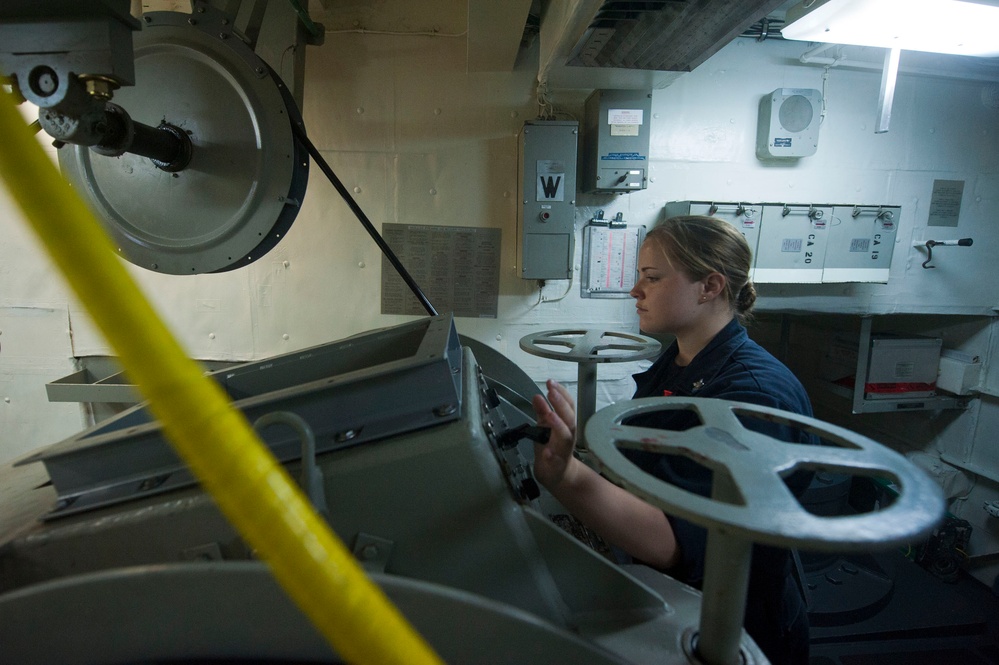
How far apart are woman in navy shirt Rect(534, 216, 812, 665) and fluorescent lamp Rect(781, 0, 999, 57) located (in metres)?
0.82

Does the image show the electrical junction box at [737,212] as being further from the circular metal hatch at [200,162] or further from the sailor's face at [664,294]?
the circular metal hatch at [200,162]

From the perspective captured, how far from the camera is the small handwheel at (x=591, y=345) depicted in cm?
144

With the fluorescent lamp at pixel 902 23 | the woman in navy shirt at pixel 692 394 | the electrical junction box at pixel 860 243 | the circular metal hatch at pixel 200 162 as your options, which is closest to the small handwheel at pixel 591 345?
the woman in navy shirt at pixel 692 394

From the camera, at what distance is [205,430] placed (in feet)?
1.10

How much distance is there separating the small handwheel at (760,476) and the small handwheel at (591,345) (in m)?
0.69

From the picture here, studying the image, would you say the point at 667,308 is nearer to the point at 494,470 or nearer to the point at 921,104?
the point at 494,470

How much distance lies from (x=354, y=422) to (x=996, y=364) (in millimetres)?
3439

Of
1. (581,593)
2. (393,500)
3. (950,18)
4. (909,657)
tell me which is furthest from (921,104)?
(393,500)

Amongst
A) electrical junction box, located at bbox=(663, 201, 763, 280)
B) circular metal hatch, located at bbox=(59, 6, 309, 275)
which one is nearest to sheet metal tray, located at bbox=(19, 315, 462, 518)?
circular metal hatch, located at bbox=(59, 6, 309, 275)

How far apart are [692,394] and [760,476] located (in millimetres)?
655

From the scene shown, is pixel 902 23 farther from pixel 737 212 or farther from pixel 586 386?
pixel 586 386

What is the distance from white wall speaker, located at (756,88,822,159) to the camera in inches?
85.0

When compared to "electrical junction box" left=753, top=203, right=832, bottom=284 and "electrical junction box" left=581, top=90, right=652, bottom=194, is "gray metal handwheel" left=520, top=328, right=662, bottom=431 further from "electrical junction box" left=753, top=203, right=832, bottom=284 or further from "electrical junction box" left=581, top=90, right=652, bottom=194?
"electrical junction box" left=753, top=203, right=832, bottom=284

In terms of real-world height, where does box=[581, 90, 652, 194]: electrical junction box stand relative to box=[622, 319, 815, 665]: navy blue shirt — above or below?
above
